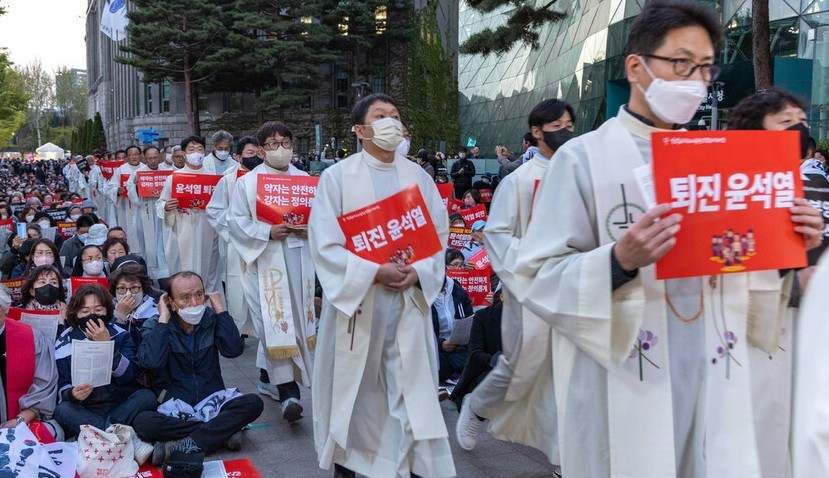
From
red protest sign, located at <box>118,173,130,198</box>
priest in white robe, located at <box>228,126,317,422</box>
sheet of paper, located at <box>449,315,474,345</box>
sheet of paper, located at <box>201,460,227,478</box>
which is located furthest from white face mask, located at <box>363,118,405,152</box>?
red protest sign, located at <box>118,173,130,198</box>

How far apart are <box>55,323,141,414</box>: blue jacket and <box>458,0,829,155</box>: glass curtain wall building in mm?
4260

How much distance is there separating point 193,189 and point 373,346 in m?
5.65

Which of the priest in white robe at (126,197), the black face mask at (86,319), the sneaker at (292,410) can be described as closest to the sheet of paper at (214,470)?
the sneaker at (292,410)

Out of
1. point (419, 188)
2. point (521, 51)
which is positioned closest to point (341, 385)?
point (419, 188)

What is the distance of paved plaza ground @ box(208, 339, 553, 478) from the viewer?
5273 millimetres

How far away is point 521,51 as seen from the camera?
35.5 m

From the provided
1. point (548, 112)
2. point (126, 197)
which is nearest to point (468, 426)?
point (548, 112)

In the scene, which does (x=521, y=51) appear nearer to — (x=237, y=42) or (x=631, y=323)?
(x=237, y=42)

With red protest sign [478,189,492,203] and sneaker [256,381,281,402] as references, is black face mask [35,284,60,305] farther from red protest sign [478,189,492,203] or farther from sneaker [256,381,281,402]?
red protest sign [478,189,492,203]

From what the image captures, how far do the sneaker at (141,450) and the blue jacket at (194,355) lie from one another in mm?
365

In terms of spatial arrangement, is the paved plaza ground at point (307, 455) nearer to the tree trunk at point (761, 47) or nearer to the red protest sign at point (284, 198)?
the red protest sign at point (284, 198)

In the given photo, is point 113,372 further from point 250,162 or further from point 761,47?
point 761,47

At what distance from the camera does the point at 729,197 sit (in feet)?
8.62

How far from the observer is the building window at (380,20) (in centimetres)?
4712
